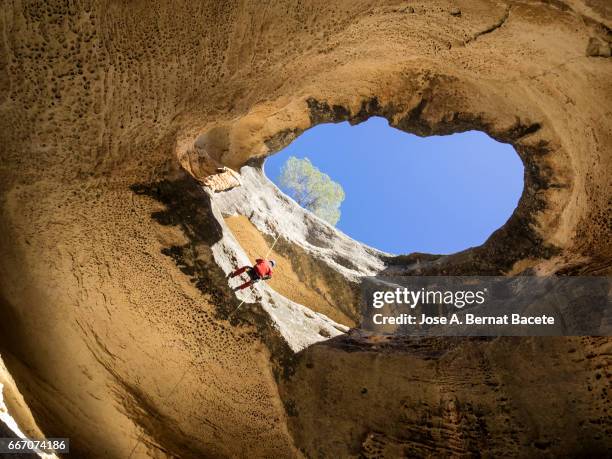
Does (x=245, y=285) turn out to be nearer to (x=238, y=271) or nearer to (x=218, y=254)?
(x=238, y=271)

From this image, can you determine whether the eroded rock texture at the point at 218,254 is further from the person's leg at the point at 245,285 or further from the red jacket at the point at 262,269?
the red jacket at the point at 262,269

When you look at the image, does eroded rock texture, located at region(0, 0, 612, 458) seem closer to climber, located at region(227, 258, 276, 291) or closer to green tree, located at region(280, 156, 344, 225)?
climber, located at region(227, 258, 276, 291)

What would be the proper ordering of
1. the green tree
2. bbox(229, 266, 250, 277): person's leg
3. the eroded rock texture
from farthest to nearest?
1. the green tree
2. bbox(229, 266, 250, 277): person's leg
3. the eroded rock texture

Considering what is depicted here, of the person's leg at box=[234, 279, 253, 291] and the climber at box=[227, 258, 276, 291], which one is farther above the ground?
the climber at box=[227, 258, 276, 291]

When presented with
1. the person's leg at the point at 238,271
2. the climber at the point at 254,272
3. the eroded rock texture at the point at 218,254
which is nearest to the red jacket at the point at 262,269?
the climber at the point at 254,272

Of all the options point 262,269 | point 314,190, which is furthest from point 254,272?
point 314,190

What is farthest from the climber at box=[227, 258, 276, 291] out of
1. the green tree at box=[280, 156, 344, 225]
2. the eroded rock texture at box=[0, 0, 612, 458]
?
the green tree at box=[280, 156, 344, 225]

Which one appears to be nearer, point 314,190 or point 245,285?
point 245,285
